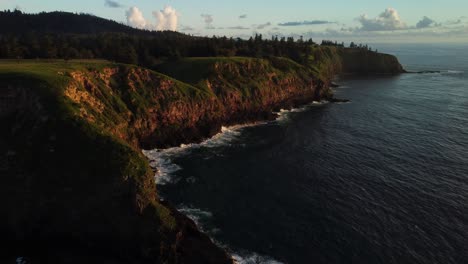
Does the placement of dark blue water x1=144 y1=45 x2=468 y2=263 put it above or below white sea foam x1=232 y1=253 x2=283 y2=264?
above

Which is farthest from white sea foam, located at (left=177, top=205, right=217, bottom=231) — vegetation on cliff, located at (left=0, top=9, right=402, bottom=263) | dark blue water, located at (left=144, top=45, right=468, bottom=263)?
vegetation on cliff, located at (left=0, top=9, right=402, bottom=263)

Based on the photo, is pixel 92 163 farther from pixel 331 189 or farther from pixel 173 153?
pixel 331 189

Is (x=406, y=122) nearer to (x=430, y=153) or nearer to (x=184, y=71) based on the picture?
(x=430, y=153)

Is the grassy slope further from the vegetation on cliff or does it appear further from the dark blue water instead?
the dark blue water

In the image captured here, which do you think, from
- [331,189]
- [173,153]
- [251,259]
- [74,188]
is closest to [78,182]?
[74,188]

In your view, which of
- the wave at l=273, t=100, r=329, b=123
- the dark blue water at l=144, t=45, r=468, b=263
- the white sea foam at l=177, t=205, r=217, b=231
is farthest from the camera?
the wave at l=273, t=100, r=329, b=123

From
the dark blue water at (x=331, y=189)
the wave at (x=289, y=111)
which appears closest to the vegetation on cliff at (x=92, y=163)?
the dark blue water at (x=331, y=189)

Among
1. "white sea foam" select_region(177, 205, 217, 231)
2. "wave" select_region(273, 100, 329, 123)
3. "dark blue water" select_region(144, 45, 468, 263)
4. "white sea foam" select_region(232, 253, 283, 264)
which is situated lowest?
"white sea foam" select_region(232, 253, 283, 264)

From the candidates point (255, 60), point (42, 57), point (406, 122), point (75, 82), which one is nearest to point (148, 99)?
point (75, 82)

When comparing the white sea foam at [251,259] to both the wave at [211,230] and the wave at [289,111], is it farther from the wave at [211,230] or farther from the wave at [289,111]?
the wave at [289,111]
